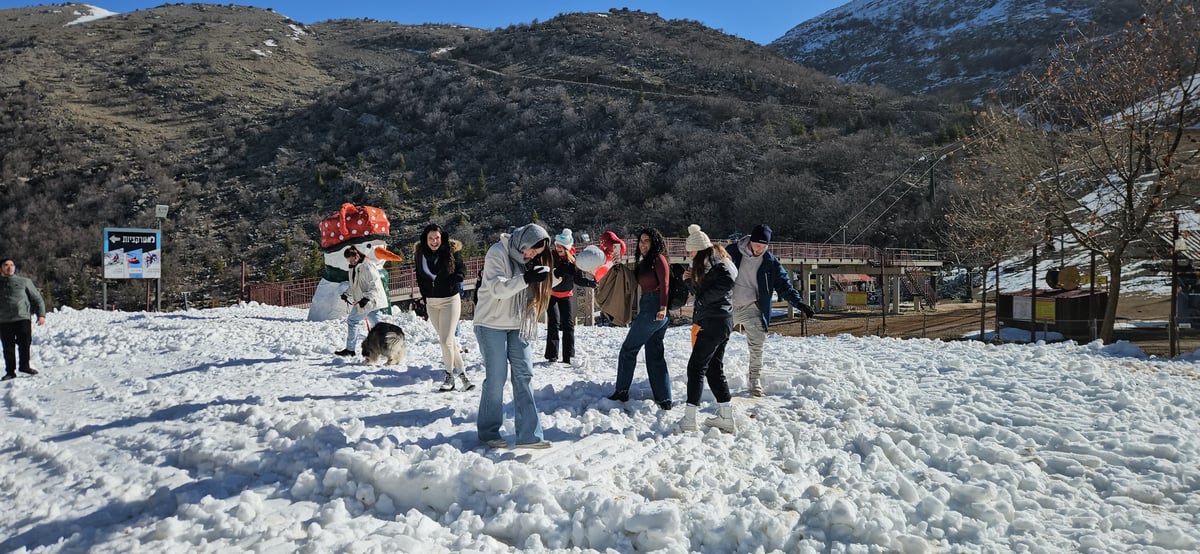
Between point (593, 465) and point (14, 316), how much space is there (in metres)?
8.48

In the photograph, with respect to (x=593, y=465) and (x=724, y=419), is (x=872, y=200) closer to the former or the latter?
(x=724, y=419)

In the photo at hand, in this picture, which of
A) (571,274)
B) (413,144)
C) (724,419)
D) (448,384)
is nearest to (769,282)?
(724,419)

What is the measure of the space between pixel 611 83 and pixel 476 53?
2575 cm

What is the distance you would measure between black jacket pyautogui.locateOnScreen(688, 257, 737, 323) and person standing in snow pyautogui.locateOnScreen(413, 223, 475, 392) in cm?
253

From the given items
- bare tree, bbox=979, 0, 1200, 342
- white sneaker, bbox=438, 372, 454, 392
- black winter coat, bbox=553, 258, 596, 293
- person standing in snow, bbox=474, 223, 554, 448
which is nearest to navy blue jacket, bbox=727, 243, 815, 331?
black winter coat, bbox=553, 258, 596, 293

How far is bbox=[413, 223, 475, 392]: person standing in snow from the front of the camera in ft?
22.4

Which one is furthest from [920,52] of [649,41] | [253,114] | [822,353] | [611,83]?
[822,353]

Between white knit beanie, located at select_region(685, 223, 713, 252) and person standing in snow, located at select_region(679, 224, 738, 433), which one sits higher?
white knit beanie, located at select_region(685, 223, 713, 252)

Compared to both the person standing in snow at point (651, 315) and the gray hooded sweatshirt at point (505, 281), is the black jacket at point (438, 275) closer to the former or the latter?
the person standing in snow at point (651, 315)

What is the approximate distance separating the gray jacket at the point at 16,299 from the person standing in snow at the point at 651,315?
7.67 metres

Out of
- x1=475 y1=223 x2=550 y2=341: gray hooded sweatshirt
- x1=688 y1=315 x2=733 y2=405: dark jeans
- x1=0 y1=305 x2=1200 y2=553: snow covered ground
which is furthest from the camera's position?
x1=688 y1=315 x2=733 y2=405: dark jeans

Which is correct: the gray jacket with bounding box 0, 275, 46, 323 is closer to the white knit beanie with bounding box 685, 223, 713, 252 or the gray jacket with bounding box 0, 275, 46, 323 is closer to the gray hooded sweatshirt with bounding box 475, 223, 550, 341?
the gray hooded sweatshirt with bounding box 475, 223, 550, 341

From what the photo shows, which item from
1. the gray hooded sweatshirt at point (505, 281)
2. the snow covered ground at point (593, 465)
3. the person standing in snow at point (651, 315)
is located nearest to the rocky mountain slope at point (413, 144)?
the snow covered ground at point (593, 465)

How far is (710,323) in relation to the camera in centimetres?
571
